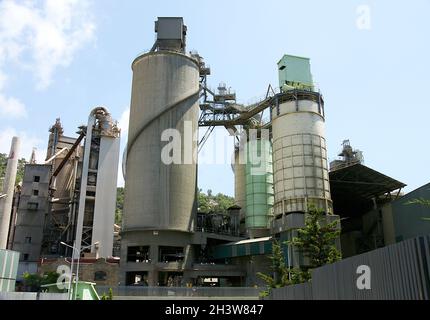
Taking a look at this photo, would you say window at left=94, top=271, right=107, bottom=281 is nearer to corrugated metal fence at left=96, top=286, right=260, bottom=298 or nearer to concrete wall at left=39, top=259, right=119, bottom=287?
concrete wall at left=39, top=259, right=119, bottom=287

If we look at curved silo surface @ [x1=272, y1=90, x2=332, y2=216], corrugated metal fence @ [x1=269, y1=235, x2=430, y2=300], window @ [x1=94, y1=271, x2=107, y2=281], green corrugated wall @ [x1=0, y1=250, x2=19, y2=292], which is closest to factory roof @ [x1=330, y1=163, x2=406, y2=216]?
curved silo surface @ [x1=272, y1=90, x2=332, y2=216]

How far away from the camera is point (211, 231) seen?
6700 centimetres

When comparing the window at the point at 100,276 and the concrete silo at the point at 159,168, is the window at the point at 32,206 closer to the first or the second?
the concrete silo at the point at 159,168

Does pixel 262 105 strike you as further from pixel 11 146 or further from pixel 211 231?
pixel 11 146

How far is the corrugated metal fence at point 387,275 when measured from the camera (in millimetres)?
11133

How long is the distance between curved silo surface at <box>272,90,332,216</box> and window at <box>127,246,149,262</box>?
19.6 meters

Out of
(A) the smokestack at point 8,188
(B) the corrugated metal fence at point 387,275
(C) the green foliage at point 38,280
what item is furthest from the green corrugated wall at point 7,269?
(B) the corrugated metal fence at point 387,275

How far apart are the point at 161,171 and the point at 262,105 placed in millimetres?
19796

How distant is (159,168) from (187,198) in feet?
19.7

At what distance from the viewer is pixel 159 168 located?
6078 centimetres

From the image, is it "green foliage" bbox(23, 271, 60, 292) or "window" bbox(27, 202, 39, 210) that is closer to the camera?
"green foliage" bbox(23, 271, 60, 292)

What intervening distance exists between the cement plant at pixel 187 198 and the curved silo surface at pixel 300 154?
0.49 ft

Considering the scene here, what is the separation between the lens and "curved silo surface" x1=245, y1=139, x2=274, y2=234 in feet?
224
